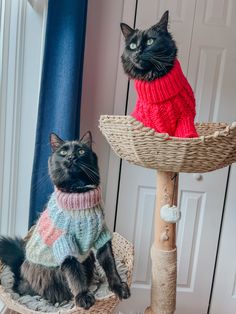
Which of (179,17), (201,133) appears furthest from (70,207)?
(179,17)

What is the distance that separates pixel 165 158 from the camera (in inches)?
41.9

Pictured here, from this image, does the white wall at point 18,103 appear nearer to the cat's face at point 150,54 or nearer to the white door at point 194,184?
the white door at point 194,184

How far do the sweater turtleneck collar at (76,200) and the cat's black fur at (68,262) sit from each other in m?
0.02

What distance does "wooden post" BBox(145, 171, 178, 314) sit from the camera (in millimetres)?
1232

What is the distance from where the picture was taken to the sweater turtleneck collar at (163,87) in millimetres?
1061

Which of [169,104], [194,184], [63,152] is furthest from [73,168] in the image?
[194,184]

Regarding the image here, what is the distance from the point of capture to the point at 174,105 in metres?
1.08

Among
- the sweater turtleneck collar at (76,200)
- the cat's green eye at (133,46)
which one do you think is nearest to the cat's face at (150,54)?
the cat's green eye at (133,46)

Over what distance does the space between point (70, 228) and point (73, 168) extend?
17cm

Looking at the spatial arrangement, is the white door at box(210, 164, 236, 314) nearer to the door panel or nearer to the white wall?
the door panel

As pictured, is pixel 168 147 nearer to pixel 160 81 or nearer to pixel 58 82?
pixel 160 81

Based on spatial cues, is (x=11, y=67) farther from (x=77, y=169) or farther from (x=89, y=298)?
(x=89, y=298)

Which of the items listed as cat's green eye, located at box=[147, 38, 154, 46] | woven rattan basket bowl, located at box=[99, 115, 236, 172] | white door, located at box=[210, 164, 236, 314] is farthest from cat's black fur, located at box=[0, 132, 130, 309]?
white door, located at box=[210, 164, 236, 314]

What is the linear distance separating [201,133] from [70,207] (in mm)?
592
